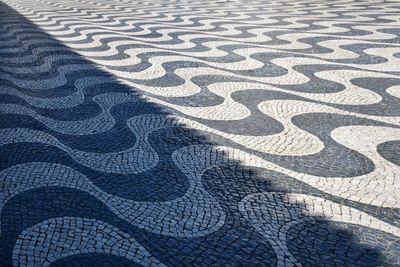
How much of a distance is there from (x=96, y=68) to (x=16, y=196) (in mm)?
2592

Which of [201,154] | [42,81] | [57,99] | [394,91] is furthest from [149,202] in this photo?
[394,91]

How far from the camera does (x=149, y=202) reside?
201 cm

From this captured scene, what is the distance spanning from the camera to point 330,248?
1682 mm

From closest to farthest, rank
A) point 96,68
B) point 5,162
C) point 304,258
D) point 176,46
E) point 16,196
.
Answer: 1. point 304,258
2. point 16,196
3. point 5,162
4. point 96,68
5. point 176,46

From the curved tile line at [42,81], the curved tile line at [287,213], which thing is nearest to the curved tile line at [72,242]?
the curved tile line at [287,213]

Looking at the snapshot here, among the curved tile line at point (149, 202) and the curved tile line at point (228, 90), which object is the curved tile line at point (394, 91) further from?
the curved tile line at point (149, 202)

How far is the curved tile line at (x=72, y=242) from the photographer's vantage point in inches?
63.8

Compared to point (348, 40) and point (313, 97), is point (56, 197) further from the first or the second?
point (348, 40)

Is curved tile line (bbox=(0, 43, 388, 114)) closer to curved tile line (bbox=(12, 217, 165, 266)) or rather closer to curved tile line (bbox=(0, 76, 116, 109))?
curved tile line (bbox=(0, 76, 116, 109))

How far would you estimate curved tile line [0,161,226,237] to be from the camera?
1842mm

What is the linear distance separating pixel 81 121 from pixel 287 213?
1.72 m

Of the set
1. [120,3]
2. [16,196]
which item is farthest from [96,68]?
[120,3]

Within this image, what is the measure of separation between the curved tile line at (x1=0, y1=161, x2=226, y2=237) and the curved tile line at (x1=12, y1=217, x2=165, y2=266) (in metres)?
0.13

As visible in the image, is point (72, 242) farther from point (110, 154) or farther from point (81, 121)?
point (81, 121)
